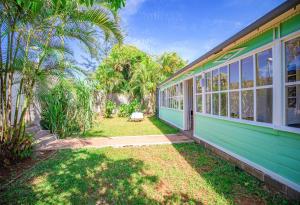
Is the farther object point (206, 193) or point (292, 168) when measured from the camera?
point (206, 193)

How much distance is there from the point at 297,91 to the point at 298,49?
2.34 feet

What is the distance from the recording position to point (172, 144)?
25.4 ft

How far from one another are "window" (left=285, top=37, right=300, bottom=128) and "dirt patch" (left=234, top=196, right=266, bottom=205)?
4.65 ft

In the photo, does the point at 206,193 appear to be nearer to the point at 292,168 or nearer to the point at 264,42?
the point at 292,168

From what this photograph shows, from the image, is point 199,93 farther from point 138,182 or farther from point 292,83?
point 138,182

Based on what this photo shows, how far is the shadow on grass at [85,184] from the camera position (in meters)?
3.62

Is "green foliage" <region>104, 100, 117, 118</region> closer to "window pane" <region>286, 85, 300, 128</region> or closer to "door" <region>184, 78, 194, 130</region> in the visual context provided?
"door" <region>184, 78, 194, 130</region>

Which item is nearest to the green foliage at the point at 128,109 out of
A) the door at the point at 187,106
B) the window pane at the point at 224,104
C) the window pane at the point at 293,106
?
the door at the point at 187,106

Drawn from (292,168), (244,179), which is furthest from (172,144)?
(292,168)

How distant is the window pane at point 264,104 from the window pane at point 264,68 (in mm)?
183

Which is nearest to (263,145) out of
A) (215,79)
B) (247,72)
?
(247,72)

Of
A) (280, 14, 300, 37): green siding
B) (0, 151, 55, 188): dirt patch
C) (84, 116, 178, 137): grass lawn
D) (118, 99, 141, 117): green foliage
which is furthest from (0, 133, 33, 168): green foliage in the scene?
(118, 99, 141, 117): green foliage

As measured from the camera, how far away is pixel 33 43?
17.8ft

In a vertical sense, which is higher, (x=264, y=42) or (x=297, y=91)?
(x=264, y=42)
